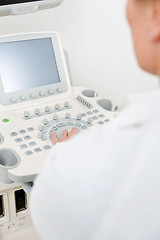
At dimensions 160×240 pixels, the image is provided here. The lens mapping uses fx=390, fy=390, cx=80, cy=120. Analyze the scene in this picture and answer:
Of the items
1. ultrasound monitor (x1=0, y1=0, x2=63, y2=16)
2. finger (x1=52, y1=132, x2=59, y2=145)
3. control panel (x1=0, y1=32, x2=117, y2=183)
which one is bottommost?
finger (x1=52, y1=132, x2=59, y2=145)

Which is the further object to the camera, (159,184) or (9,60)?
(9,60)

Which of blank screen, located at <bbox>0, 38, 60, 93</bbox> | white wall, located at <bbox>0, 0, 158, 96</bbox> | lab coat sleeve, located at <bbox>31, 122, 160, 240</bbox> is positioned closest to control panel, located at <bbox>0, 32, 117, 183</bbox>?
blank screen, located at <bbox>0, 38, 60, 93</bbox>

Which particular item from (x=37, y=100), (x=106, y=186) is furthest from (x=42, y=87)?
(x=106, y=186)

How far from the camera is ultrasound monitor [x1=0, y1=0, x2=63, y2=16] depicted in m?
1.01

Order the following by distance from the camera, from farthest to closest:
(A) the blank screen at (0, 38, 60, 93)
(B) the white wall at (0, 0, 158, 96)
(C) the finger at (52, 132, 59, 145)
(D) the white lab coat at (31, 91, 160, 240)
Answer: (B) the white wall at (0, 0, 158, 96)
(A) the blank screen at (0, 38, 60, 93)
(C) the finger at (52, 132, 59, 145)
(D) the white lab coat at (31, 91, 160, 240)

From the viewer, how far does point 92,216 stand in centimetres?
51

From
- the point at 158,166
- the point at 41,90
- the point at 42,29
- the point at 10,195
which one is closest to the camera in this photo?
the point at 158,166

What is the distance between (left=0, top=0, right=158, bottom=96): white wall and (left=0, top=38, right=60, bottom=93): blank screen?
125mm

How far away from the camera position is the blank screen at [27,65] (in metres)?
1.08

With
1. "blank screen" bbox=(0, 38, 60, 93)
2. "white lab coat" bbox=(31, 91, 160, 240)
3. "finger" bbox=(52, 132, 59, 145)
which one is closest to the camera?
"white lab coat" bbox=(31, 91, 160, 240)

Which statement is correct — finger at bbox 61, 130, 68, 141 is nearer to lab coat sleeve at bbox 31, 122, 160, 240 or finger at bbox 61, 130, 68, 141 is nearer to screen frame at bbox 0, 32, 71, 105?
screen frame at bbox 0, 32, 71, 105

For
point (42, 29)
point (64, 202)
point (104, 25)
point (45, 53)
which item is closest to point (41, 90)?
point (45, 53)

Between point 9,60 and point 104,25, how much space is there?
0.39 m

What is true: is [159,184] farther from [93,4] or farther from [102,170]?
[93,4]
